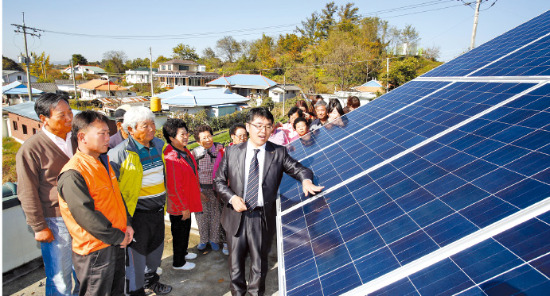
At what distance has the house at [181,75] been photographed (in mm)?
67375

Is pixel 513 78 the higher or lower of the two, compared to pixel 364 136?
higher

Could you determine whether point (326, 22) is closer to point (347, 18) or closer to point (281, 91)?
point (347, 18)

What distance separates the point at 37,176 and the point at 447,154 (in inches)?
163

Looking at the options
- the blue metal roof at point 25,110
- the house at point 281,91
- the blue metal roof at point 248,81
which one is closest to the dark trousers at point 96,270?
the blue metal roof at point 25,110

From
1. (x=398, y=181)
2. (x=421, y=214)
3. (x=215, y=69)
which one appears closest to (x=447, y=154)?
(x=398, y=181)

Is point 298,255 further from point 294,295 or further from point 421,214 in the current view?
point 421,214

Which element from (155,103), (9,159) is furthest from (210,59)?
(155,103)

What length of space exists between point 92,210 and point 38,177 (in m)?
1.04

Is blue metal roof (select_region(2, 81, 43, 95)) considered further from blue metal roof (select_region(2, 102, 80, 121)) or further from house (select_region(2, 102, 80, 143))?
blue metal roof (select_region(2, 102, 80, 121))

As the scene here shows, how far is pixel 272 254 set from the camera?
197 inches

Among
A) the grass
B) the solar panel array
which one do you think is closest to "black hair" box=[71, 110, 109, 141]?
the solar panel array

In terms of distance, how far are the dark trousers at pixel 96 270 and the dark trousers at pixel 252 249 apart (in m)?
1.27

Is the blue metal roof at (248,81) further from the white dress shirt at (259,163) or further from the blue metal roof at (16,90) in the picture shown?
the white dress shirt at (259,163)

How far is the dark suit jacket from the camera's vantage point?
3398mm
